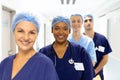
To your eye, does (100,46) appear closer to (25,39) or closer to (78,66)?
(78,66)

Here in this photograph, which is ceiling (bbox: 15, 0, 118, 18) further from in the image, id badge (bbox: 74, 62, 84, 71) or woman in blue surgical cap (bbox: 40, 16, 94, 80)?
id badge (bbox: 74, 62, 84, 71)

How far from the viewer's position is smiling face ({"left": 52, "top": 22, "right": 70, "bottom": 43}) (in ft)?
6.37

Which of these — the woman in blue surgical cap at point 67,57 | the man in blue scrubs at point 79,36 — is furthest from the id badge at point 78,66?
the man in blue scrubs at point 79,36

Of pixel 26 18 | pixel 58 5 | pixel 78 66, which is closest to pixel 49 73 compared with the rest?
pixel 26 18

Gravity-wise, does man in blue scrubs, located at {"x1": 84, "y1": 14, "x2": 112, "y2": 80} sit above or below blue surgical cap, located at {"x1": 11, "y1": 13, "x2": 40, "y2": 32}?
below

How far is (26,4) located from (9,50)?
135 centimetres

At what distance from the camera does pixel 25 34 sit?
141cm

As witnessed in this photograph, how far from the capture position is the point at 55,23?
78.0 inches

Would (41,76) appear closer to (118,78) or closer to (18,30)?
(18,30)

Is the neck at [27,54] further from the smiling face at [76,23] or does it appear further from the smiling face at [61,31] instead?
the smiling face at [76,23]

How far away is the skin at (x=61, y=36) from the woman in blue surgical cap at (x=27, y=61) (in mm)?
505

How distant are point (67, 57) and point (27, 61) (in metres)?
0.61

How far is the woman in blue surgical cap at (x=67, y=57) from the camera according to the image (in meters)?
1.92

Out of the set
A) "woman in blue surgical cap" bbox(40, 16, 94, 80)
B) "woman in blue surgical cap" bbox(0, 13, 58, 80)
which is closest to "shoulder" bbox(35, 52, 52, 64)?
"woman in blue surgical cap" bbox(0, 13, 58, 80)
